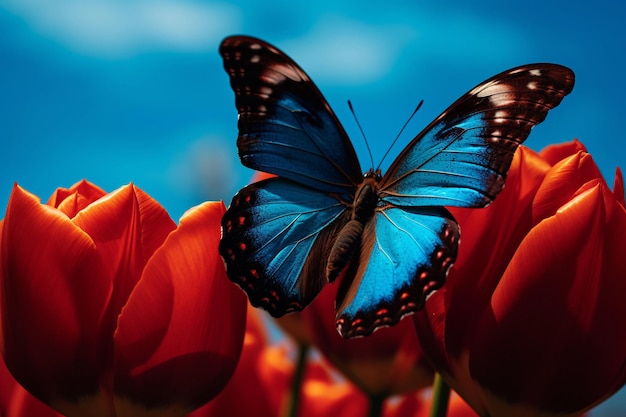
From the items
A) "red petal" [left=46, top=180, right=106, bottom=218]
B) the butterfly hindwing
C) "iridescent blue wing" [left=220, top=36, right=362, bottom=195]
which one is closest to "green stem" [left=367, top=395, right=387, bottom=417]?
the butterfly hindwing

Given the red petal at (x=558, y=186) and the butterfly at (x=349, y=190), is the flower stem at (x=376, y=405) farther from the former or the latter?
the red petal at (x=558, y=186)

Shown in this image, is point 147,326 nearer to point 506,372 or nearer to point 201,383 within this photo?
point 201,383

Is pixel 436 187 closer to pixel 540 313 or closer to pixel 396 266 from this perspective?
pixel 396 266

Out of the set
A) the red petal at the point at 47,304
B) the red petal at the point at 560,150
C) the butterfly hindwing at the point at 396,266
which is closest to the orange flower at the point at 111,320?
the red petal at the point at 47,304

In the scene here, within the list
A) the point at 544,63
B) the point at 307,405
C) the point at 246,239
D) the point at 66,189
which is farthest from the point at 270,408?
the point at 544,63

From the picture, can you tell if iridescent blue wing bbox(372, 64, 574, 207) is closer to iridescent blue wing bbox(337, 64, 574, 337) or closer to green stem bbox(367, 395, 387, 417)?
iridescent blue wing bbox(337, 64, 574, 337)
